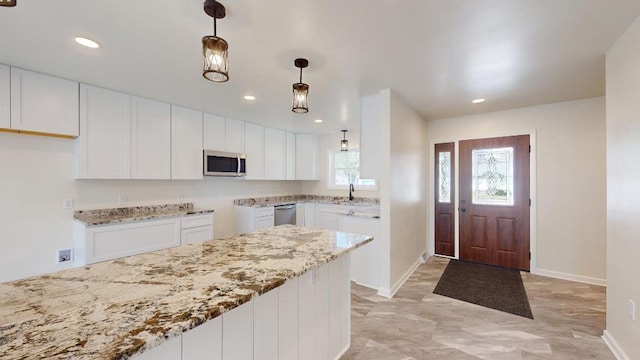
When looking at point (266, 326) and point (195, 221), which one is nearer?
point (266, 326)

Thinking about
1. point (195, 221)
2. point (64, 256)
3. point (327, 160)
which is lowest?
point (64, 256)

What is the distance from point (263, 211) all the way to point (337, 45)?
10.7ft

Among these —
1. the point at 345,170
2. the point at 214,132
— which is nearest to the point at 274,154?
the point at 214,132

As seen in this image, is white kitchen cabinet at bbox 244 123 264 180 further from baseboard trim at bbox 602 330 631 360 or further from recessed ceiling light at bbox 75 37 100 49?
baseboard trim at bbox 602 330 631 360

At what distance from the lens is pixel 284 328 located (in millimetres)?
1439

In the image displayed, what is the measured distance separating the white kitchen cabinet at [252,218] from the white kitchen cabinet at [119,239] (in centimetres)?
134

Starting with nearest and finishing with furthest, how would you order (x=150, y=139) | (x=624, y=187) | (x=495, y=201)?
(x=624, y=187) < (x=150, y=139) < (x=495, y=201)

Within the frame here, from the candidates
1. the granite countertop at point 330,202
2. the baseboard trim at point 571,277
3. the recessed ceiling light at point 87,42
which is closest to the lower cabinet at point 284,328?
the recessed ceiling light at point 87,42

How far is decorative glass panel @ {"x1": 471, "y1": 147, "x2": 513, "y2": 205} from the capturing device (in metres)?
3.94

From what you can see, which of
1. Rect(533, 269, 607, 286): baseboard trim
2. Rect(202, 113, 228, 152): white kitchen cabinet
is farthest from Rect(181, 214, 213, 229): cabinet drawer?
Rect(533, 269, 607, 286): baseboard trim

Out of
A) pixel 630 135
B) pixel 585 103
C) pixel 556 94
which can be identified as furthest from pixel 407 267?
pixel 585 103

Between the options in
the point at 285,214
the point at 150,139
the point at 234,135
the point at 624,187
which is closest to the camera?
the point at 624,187

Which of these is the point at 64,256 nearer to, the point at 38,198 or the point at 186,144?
the point at 38,198

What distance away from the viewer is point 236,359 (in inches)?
46.8
